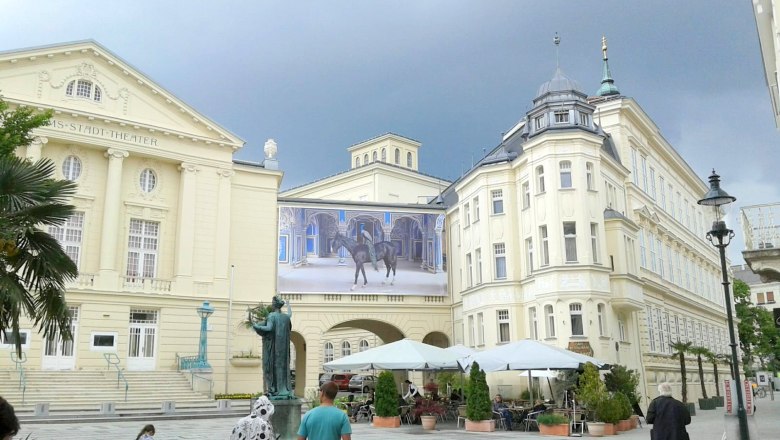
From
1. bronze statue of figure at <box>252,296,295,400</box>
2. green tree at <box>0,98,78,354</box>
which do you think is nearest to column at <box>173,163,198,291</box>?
green tree at <box>0,98,78,354</box>

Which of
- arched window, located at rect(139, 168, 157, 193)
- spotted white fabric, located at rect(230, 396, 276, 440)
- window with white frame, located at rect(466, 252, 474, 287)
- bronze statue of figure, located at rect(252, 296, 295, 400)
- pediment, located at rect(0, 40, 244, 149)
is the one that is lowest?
spotted white fabric, located at rect(230, 396, 276, 440)

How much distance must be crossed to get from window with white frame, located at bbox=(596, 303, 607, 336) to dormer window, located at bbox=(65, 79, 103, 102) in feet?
89.3

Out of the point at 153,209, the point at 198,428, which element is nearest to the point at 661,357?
the point at 198,428

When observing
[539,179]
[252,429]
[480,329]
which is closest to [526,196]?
[539,179]

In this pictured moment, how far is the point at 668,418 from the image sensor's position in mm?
9094

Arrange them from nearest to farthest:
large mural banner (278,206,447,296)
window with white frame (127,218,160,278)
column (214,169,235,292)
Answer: window with white frame (127,218,160,278), column (214,169,235,292), large mural banner (278,206,447,296)

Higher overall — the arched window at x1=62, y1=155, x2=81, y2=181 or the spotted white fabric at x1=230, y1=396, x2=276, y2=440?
the arched window at x1=62, y1=155, x2=81, y2=181

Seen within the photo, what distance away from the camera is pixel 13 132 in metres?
15.0

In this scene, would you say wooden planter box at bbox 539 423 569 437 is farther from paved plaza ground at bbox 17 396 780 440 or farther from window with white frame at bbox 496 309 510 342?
window with white frame at bbox 496 309 510 342

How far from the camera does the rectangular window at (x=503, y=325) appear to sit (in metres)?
32.4

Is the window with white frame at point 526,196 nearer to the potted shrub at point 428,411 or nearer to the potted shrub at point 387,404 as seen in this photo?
the potted shrub at point 428,411

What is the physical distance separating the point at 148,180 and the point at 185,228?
139 inches

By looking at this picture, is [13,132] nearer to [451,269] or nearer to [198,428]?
[198,428]

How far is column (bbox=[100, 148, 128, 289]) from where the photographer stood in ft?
111
